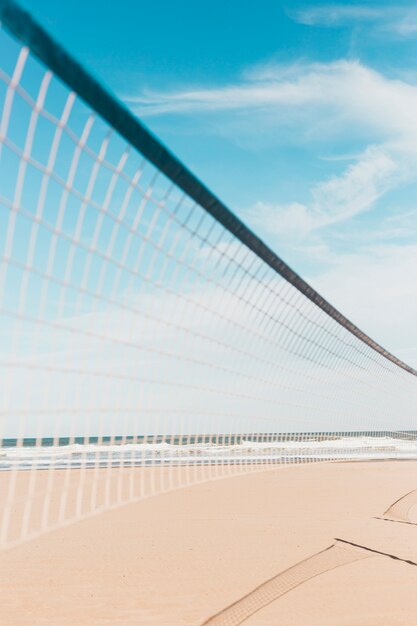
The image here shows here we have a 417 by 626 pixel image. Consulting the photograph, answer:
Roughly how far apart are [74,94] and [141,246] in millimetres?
733

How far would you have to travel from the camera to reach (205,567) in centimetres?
510

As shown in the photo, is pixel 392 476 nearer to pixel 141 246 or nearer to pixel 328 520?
pixel 328 520

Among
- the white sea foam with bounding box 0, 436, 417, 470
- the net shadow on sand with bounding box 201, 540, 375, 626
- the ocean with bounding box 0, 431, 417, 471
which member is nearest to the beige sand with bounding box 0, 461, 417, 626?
the net shadow on sand with bounding box 201, 540, 375, 626

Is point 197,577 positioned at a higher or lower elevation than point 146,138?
lower

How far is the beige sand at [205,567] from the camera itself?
4004 mm

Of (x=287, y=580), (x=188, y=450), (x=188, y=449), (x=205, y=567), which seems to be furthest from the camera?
(x=188, y=450)

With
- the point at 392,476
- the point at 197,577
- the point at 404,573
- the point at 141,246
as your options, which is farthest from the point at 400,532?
the point at 392,476

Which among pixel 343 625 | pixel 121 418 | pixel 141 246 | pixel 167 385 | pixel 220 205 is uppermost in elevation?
pixel 220 205

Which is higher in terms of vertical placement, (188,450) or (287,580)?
(188,450)

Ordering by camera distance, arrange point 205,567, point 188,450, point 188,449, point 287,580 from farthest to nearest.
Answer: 1. point 188,450
2. point 188,449
3. point 205,567
4. point 287,580

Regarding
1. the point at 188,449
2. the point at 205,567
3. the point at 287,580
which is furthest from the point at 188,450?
the point at 287,580

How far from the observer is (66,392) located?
2.64m

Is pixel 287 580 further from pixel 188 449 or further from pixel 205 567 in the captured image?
pixel 188 449

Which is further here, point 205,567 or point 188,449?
point 188,449
